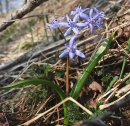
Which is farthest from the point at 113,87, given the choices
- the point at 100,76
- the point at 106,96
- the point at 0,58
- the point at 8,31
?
the point at 8,31

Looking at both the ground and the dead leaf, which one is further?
the dead leaf

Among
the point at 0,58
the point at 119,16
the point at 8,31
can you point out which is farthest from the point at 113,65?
the point at 8,31

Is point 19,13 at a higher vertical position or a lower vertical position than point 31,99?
higher

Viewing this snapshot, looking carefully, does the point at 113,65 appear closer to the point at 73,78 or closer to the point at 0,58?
the point at 73,78

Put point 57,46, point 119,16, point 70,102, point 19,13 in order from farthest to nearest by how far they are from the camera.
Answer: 1. point 57,46
2. point 119,16
3. point 19,13
4. point 70,102

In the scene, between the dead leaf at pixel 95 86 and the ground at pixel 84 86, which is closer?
the ground at pixel 84 86

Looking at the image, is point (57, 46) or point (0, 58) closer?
point (57, 46)

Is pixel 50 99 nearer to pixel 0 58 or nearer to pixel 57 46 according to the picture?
pixel 57 46

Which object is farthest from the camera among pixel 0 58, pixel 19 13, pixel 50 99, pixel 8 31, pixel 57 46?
pixel 8 31

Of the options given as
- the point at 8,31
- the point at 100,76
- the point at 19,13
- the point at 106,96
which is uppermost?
the point at 8,31
